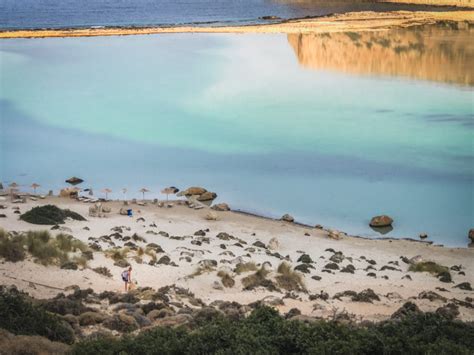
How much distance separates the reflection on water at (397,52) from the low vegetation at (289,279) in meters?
20.2

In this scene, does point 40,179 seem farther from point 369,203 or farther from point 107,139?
point 369,203

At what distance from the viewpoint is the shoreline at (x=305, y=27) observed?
164 feet

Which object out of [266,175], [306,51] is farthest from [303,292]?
[306,51]

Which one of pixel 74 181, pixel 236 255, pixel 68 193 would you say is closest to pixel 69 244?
pixel 236 255

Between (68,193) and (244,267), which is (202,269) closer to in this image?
(244,267)

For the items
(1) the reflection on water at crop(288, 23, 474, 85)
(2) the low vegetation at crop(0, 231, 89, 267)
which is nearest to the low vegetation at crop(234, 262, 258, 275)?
(2) the low vegetation at crop(0, 231, 89, 267)

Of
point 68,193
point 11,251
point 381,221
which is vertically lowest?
point 381,221

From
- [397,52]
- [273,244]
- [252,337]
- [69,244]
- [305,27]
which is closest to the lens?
[252,337]

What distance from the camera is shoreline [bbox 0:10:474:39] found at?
1964 inches

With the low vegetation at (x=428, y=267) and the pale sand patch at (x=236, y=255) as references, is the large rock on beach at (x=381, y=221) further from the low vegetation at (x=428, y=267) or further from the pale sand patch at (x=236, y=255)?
the low vegetation at (x=428, y=267)

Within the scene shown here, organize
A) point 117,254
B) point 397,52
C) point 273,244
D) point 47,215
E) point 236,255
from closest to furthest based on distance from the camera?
point 117,254
point 236,255
point 273,244
point 47,215
point 397,52

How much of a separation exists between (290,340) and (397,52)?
32729mm

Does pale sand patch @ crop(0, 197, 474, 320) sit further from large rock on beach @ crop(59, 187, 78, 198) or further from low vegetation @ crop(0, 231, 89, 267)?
large rock on beach @ crop(59, 187, 78, 198)

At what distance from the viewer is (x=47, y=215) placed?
53.1 feet
